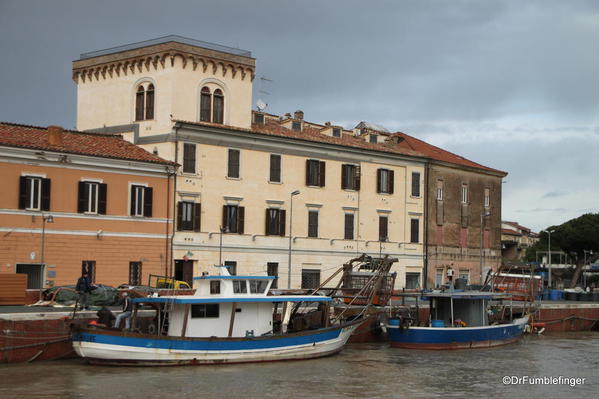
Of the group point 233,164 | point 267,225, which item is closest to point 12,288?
point 233,164

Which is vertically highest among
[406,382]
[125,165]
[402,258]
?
[125,165]

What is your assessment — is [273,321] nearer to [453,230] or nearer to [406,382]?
[406,382]

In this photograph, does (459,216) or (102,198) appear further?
(459,216)

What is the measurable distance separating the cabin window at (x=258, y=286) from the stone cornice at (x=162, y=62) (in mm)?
18670

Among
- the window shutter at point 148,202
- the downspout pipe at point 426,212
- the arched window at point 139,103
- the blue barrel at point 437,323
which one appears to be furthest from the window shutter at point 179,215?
the downspout pipe at point 426,212

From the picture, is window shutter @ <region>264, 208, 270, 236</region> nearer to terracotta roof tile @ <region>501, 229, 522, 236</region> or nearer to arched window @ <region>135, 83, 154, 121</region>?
arched window @ <region>135, 83, 154, 121</region>

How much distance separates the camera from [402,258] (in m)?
60.2

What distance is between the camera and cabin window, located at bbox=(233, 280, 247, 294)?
3503 centimetres

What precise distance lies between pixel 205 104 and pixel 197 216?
22.3ft

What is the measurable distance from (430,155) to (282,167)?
588 inches

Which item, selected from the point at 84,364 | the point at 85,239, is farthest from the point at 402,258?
the point at 84,364

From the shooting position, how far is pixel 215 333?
34.2m

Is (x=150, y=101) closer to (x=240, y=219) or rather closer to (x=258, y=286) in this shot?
(x=240, y=219)

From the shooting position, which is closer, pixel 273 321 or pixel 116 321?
pixel 116 321
